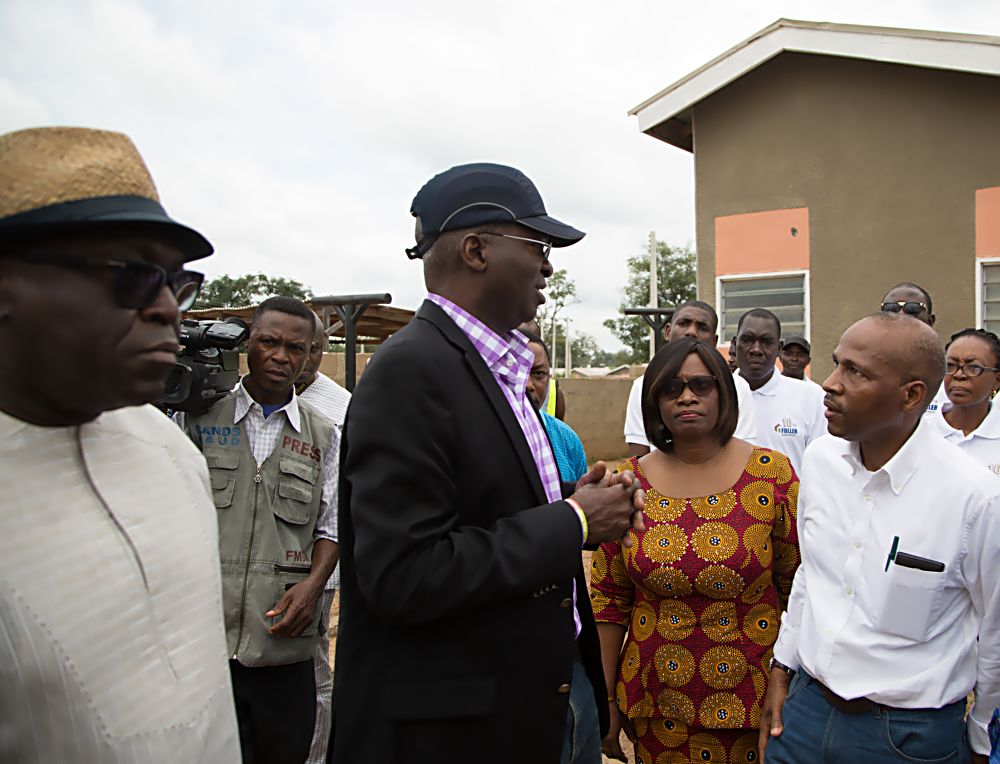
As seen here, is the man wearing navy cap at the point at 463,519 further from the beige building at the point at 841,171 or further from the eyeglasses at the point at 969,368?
the beige building at the point at 841,171

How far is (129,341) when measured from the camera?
1109mm

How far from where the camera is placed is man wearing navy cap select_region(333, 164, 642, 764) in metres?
1.58

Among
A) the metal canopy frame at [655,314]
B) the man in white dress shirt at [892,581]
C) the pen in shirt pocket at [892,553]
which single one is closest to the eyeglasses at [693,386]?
the man in white dress shirt at [892,581]

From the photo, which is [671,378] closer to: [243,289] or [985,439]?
[985,439]

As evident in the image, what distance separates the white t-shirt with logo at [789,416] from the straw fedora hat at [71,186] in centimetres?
392

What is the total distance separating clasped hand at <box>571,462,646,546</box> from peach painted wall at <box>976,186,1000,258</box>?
30.2 feet

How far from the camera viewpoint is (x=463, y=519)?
5.60 ft

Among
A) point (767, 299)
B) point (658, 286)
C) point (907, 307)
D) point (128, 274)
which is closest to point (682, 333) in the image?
point (907, 307)

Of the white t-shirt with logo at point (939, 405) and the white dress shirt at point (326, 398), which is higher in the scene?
the white dress shirt at point (326, 398)

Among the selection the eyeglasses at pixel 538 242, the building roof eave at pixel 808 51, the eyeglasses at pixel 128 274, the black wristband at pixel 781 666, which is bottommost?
the black wristband at pixel 781 666

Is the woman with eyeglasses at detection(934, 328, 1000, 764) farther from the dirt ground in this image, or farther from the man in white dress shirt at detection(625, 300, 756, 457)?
the dirt ground

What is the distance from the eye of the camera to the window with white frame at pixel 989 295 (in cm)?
915

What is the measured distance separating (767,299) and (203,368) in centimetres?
881

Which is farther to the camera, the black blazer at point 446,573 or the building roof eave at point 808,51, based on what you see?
the building roof eave at point 808,51
